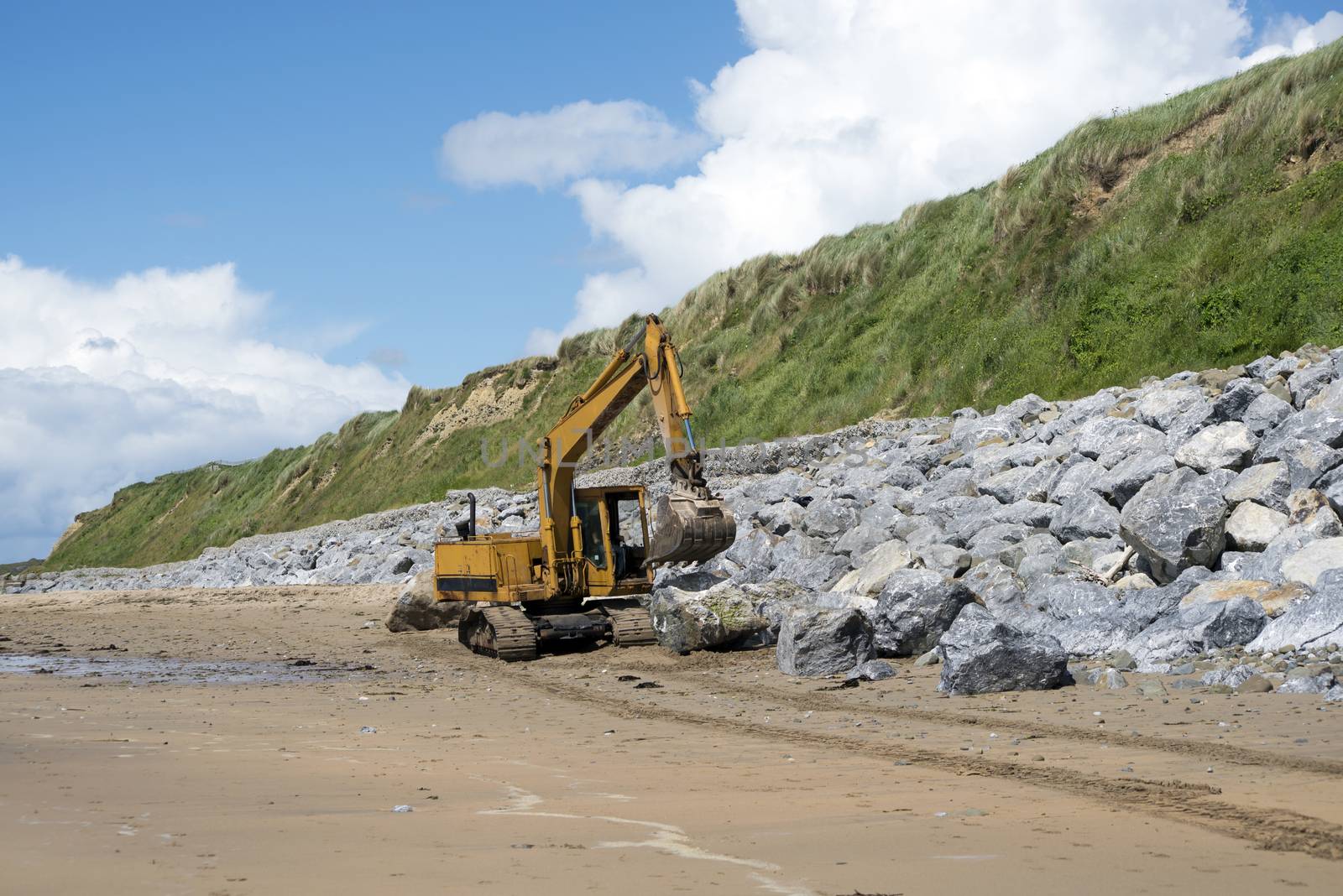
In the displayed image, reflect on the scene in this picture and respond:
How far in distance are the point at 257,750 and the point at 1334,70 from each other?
79.6 ft

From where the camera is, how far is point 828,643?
1158 cm

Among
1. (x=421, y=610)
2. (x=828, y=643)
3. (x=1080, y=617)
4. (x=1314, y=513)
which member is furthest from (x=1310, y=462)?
(x=421, y=610)

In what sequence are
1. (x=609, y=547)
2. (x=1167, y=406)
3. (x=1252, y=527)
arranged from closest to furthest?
(x=1252, y=527) → (x=609, y=547) → (x=1167, y=406)

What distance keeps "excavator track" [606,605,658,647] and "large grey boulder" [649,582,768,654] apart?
0.70 m

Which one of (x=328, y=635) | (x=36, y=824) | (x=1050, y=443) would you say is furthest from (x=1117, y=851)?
(x=328, y=635)

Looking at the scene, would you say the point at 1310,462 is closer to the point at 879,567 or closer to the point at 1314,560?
the point at 1314,560

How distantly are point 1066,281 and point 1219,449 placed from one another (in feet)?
42.4

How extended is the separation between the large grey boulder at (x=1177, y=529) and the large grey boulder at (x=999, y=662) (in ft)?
7.22

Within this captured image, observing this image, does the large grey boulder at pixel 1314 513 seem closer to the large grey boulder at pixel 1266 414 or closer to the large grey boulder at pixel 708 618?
the large grey boulder at pixel 1266 414

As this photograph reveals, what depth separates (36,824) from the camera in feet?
16.8

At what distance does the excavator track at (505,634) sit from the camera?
578 inches

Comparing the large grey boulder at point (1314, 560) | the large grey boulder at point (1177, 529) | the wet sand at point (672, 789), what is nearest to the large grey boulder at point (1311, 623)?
the large grey boulder at point (1314, 560)

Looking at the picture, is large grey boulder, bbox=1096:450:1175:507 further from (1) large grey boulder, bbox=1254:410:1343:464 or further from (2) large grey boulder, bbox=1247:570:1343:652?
(2) large grey boulder, bbox=1247:570:1343:652

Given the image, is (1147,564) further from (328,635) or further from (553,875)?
(328,635)
